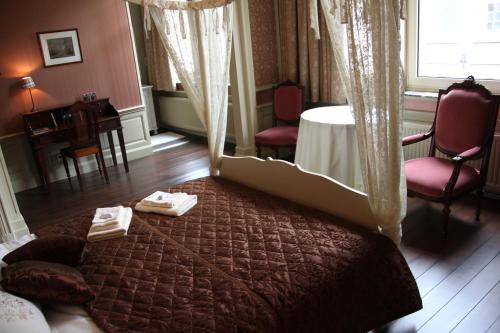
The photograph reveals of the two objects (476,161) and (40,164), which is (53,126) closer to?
(40,164)

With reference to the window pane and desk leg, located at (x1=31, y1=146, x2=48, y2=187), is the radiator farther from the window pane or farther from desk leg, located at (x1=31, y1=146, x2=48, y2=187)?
desk leg, located at (x1=31, y1=146, x2=48, y2=187)

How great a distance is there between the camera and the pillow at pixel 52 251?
6.27 feet

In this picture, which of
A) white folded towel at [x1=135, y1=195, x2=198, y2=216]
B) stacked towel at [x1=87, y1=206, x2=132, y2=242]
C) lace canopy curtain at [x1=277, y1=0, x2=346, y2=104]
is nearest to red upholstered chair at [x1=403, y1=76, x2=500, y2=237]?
lace canopy curtain at [x1=277, y1=0, x2=346, y2=104]

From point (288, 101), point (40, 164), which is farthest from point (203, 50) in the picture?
point (40, 164)

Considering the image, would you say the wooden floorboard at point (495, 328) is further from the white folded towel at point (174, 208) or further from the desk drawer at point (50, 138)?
the desk drawer at point (50, 138)

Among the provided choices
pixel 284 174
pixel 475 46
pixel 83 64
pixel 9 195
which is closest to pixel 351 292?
pixel 284 174

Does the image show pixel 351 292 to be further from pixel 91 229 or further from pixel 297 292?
pixel 91 229

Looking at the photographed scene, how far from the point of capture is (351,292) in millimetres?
1832

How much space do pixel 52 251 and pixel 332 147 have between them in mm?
2137

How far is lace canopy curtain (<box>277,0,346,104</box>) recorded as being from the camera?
4359mm

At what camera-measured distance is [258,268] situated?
72.5 inches

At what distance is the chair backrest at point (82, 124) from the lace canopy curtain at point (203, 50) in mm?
1752

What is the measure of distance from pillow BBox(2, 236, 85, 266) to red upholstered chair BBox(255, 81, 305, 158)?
2.67 meters

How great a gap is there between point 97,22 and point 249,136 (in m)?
2.35
